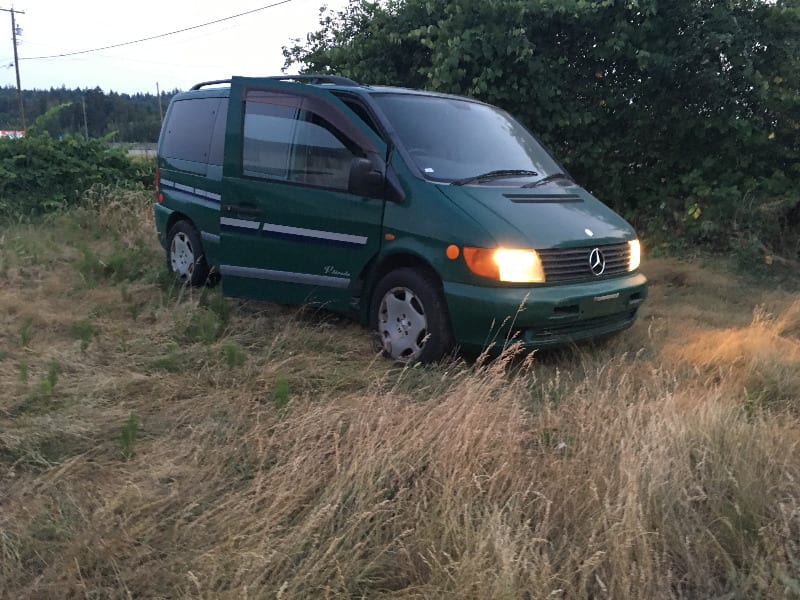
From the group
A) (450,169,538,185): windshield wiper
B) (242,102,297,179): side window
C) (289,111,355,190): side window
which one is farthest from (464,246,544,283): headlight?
(242,102,297,179): side window

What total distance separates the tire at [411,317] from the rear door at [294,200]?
0.27 metres

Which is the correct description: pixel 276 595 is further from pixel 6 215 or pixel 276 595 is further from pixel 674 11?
pixel 6 215

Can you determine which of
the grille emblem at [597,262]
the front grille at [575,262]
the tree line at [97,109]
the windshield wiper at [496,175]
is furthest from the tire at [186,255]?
the tree line at [97,109]

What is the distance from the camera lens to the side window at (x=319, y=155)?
5.11m

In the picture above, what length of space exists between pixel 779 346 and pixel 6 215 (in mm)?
11012

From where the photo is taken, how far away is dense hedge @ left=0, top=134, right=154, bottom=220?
1177cm

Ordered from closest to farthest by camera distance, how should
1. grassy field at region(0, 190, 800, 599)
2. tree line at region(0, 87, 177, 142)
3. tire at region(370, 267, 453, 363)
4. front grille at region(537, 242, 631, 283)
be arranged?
grassy field at region(0, 190, 800, 599), front grille at region(537, 242, 631, 283), tire at region(370, 267, 453, 363), tree line at region(0, 87, 177, 142)

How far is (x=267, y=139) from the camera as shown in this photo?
18.1 ft

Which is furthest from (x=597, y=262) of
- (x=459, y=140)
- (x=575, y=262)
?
(x=459, y=140)

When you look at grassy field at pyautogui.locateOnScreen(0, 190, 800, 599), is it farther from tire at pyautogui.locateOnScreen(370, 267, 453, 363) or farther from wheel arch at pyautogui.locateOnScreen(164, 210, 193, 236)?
wheel arch at pyautogui.locateOnScreen(164, 210, 193, 236)

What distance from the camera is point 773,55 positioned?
27.5 feet

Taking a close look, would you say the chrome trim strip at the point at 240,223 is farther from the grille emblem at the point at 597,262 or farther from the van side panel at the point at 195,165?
the grille emblem at the point at 597,262

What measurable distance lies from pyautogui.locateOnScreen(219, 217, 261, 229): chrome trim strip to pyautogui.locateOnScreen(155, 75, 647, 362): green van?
0.01 m

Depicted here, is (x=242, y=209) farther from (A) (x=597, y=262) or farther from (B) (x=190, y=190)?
(A) (x=597, y=262)
